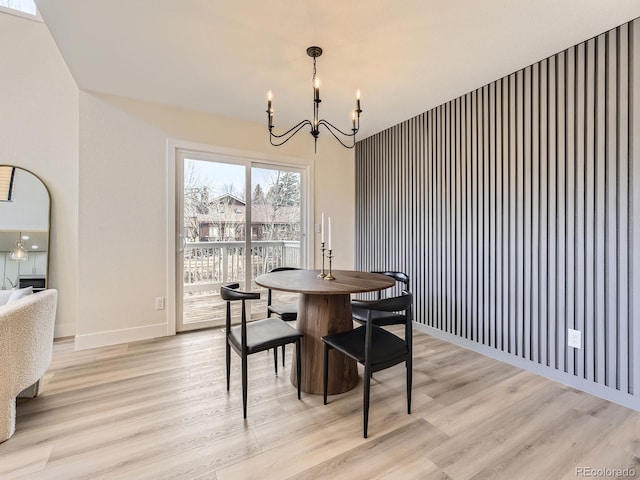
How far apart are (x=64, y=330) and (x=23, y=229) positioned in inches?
43.1

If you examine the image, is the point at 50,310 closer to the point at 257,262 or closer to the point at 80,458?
the point at 80,458

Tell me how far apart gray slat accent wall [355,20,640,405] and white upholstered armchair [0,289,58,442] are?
331 cm

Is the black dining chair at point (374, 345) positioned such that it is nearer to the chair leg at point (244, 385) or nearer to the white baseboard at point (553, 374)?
the chair leg at point (244, 385)

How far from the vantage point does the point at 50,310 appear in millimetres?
2008

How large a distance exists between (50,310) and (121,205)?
4.29ft

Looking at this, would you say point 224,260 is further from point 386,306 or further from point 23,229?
point 386,306

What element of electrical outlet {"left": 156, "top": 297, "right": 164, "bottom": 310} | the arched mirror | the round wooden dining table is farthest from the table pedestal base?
the arched mirror

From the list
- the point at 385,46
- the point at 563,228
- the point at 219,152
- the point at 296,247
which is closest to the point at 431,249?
the point at 563,228

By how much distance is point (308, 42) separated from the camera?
6.94 ft

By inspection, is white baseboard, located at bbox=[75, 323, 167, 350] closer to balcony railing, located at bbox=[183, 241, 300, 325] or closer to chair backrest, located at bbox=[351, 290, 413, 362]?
balcony railing, located at bbox=[183, 241, 300, 325]

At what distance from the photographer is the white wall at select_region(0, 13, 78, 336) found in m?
2.89

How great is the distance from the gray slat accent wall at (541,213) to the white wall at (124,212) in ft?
8.79

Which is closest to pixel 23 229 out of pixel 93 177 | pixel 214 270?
pixel 93 177

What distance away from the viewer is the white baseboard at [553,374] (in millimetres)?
1962
